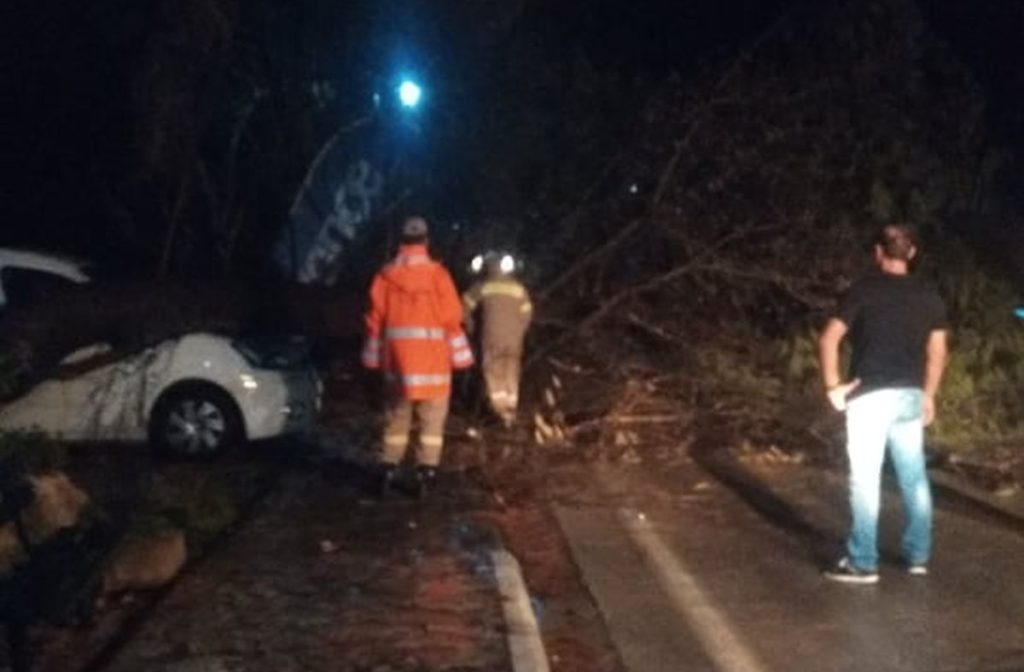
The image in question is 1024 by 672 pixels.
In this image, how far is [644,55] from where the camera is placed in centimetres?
2445

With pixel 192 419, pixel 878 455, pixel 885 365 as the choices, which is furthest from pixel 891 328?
pixel 192 419

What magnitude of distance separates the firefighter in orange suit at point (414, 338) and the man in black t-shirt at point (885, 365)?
3611 mm

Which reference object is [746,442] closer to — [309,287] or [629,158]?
[629,158]

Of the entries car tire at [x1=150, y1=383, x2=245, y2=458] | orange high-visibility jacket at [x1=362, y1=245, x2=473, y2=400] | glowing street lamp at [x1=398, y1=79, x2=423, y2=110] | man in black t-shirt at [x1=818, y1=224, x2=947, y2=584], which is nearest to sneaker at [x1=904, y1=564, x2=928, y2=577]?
man in black t-shirt at [x1=818, y1=224, x2=947, y2=584]

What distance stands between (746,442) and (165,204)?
647 cm

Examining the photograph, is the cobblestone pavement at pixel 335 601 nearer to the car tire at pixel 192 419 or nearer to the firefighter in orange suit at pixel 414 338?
the firefighter in orange suit at pixel 414 338

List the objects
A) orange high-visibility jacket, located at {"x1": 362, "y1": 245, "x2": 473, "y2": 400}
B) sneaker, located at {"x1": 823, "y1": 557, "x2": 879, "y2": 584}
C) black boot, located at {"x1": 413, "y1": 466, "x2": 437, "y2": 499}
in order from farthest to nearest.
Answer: black boot, located at {"x1": 413, "y1": 466, "x2": 437, "y2": 499}, orange high-visibility jacket, located at {"x1": 362, "y1": 245, "x2": 473, "y2": 400}, sneaker, located at {"x1": 823, "y1": 557, "x2": 879, "y2": 584}

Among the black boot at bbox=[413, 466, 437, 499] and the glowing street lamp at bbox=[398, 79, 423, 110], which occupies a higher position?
the glowing street lamp at bbox=[398, 79, 423, 110]

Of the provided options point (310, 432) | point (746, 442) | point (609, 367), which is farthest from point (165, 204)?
point (746, 442)

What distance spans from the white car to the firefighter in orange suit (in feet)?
8.63

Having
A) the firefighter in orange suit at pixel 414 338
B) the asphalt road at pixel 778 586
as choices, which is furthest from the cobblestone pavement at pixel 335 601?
the asphalt road at pixel 778 586

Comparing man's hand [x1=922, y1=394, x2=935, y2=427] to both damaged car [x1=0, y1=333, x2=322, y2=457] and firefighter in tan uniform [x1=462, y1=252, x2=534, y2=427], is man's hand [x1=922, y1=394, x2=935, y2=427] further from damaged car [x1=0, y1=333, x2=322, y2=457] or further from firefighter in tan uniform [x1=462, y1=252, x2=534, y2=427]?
damaged car [x1=0, y1=333, x2=322, y2=457]

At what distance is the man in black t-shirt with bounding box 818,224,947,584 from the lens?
36.9 ft

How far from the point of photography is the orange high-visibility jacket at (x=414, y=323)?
47.0 feet
